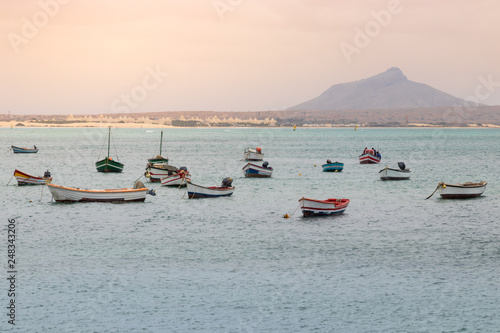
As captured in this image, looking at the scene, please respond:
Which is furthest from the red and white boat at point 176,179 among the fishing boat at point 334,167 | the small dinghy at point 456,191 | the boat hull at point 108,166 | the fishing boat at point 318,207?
the fishing boat at point 334,167

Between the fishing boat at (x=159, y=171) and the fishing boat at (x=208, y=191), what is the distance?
9.14m

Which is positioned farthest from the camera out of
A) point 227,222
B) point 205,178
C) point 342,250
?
point 205,178

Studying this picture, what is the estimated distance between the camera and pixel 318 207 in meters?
43.7

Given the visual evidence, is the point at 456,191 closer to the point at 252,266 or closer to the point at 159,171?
the point at 252,266

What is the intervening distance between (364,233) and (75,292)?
64.6 ft

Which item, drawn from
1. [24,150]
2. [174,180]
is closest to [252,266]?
[174,180]

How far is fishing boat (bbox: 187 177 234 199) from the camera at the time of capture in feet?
176

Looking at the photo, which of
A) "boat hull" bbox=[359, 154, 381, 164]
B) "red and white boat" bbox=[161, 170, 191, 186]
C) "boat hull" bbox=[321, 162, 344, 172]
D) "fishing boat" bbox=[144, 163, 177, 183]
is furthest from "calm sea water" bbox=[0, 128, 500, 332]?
"boat hull" bbox=[359, 154, 381, 164]

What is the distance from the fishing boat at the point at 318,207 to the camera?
142 ft

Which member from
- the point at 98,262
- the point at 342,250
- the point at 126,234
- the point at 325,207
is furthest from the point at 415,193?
the point at 98,262

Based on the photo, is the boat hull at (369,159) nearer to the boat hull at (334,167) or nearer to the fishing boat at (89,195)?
the boat hull at (334,167)

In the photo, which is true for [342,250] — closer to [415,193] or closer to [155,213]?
[155,213]

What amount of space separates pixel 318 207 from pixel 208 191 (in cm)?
1394

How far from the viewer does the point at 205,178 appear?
266ft
